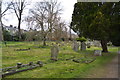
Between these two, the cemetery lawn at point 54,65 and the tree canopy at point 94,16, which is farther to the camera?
the tree canopy at point 94,16

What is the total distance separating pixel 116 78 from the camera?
368 centimetres

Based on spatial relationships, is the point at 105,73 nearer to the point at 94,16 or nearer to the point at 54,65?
the point at 54,65

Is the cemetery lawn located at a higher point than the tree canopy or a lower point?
lower

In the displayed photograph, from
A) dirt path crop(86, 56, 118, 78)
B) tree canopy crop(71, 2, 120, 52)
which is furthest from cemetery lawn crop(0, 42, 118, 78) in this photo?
tree canopy crop(71, 2, 120, 52)

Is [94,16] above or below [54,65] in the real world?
above

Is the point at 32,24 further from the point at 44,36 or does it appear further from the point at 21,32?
the point at 21,32

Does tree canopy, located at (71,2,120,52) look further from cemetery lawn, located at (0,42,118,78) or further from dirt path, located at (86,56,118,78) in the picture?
dirt path, located at (86,56,118,78)

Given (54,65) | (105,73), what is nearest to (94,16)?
(54,65)

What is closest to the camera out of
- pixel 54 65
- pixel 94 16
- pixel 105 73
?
pixel 105 73

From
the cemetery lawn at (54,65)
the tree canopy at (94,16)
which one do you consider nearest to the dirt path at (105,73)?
the cemetery lawn at (54,65)

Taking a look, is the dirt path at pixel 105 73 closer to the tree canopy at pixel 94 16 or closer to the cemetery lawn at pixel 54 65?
the cemetery lawn at pixel 54 65

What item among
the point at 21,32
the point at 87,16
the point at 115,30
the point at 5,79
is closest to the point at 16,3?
the point at 21,32

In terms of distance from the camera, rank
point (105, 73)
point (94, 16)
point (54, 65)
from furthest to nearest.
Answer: point (94, 16)
point (54, 65)
point (105, 73)

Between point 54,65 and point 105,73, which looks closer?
point 105,73
